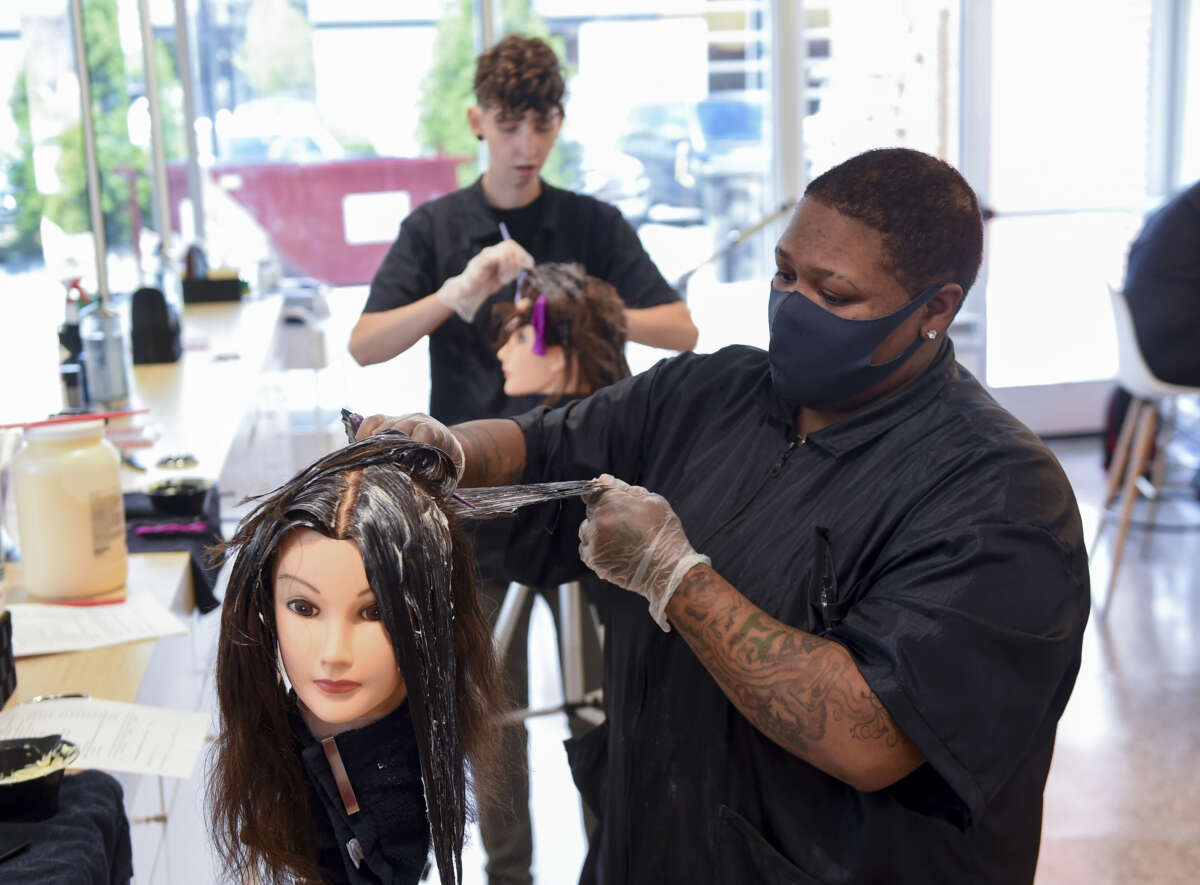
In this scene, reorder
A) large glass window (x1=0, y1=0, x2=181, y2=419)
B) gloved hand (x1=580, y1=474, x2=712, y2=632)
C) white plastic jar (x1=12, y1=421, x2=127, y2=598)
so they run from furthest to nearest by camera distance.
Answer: large glass window (x1=0, y1=0, x2=181, y2=419)
white plastic jar (x1=12, y1=421, x2=127, y2=598)
gloved hand (x1=580, y1=474, x2=712, y2=632)

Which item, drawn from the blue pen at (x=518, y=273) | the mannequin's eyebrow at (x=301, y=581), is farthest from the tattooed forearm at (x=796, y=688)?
the blue pen at (x=518, y=273)

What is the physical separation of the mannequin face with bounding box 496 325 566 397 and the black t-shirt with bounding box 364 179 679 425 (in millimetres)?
73

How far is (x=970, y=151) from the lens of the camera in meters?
5.66

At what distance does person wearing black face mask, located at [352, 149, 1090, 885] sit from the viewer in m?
1.22

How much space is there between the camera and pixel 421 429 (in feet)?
4.53

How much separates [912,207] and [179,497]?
1.43m

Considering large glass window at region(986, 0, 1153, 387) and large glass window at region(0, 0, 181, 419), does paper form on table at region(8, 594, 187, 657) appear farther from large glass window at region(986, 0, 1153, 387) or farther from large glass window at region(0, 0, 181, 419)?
large glass window at region(986, 0, 1153, 387)

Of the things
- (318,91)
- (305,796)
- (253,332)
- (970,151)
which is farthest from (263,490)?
(970,151)

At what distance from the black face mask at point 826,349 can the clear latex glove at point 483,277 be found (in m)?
0.75

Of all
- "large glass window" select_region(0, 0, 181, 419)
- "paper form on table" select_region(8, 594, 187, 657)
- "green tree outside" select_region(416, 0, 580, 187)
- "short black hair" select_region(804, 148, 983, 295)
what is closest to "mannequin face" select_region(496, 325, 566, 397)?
"paper form on table" select_region(8, 594, 187, 657)

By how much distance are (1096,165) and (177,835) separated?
206 inches

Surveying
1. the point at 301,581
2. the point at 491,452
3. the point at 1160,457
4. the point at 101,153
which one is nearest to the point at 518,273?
the point at 491,452

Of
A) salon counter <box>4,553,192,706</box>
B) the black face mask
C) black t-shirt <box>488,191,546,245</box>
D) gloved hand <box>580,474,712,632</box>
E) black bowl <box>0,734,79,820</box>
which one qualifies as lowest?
salon counter <box>4,553,192,706</box>

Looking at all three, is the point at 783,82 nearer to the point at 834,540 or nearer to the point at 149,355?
the point at 149,355
